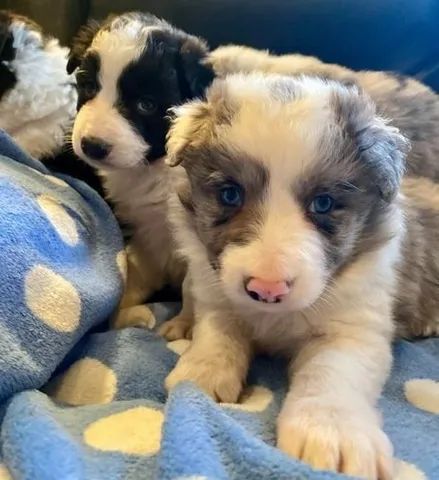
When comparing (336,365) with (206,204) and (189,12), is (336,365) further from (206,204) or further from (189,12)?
(189,12)

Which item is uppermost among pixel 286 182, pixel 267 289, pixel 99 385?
pixel 286 182

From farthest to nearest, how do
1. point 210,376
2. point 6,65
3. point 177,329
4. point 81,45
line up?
point 6,65
point 81,45
point 177,329
point 210,376

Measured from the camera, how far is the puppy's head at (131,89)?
203cm

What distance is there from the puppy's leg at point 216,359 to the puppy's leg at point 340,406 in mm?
112

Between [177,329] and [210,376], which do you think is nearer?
[210,376]

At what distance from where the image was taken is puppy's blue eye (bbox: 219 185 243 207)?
1.60m

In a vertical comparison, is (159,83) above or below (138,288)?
above

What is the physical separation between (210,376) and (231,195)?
34cm

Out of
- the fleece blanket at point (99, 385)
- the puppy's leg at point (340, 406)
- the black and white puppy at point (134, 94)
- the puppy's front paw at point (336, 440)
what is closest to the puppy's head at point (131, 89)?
the black and white puppy at point (134, 94)

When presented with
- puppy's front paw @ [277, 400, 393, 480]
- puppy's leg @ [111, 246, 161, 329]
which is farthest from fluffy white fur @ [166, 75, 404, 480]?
puppy's leg @ [111, 246, 161, 329]

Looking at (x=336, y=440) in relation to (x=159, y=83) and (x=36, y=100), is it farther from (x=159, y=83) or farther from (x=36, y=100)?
(x=36, y=100)

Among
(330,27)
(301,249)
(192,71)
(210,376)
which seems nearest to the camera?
(301,249)

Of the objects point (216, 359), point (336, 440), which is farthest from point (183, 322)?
point (336, 440)

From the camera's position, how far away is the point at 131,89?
2.07 m
